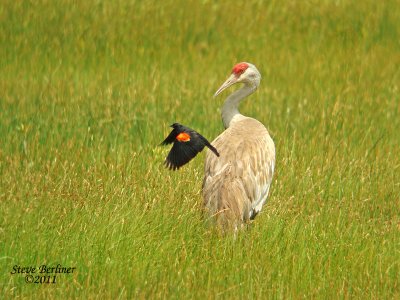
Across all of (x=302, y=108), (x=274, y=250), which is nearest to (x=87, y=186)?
(x=274, y=250)

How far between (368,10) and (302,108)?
3.50 metres

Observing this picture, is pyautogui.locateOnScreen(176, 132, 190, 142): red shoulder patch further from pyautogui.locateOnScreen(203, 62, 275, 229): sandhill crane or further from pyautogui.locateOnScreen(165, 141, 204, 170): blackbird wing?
pyautogui.locateOnScreen(203, 62, 275, 229): sandhill crane

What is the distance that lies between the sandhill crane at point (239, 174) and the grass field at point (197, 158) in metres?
0.16

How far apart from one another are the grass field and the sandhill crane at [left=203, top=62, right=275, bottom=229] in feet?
0.53

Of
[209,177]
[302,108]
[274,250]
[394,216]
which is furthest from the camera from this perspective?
[302,108]

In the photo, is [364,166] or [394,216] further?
[364,166]

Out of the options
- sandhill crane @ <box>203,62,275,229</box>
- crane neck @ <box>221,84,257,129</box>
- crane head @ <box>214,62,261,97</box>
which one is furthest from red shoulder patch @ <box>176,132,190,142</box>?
crane head @ <box>214,62,261,97</box>

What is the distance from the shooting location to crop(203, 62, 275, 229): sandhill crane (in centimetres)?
644

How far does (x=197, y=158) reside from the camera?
26.0ft

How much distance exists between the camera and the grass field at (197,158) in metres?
5.82

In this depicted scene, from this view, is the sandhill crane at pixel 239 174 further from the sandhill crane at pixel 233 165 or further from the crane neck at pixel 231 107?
the crane neck at pixel 231 107

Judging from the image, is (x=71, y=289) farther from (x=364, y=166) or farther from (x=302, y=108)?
(x=302, y=108)

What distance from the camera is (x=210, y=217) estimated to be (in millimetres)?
6340

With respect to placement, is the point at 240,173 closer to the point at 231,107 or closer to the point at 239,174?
the point at 239,174
